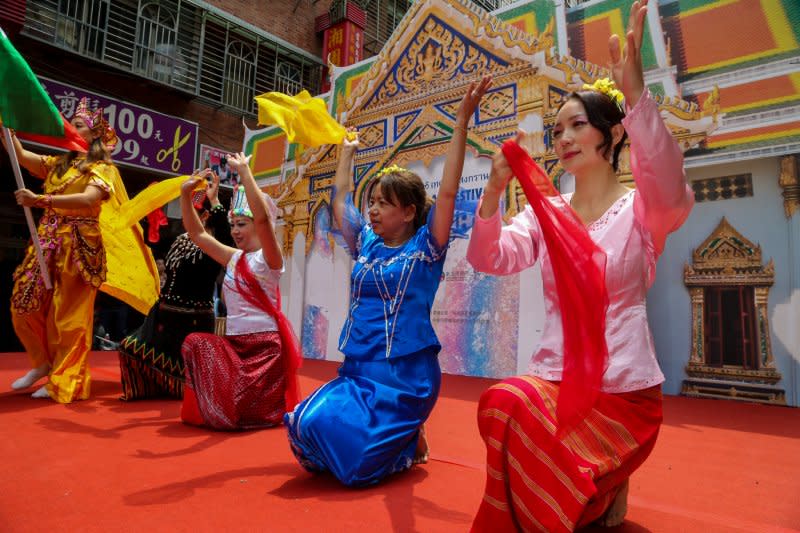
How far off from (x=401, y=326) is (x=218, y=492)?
2.84 feet

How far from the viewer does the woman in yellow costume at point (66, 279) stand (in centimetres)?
335

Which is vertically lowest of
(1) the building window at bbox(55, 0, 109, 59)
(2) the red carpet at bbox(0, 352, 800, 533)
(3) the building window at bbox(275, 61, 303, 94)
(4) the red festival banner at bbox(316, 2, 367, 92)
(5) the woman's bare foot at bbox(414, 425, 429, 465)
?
(2) the red carpet at bbox(0, 352, 800, 533)

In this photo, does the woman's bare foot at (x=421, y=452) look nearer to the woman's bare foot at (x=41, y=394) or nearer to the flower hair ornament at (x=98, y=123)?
the woman's bare foot at (x=41, y=394)

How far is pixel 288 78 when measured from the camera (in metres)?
11.7

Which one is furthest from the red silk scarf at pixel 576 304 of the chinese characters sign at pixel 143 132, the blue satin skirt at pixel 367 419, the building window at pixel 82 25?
the building window at pixel 82 25

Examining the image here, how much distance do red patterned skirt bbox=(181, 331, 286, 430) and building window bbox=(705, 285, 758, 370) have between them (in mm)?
3606

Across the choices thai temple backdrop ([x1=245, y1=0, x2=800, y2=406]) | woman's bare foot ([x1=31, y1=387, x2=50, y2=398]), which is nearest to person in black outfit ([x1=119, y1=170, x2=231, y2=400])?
woman's bare foot ([x1=31, y1=387, x2=50, y2=398])

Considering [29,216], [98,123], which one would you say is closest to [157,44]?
[98,123]

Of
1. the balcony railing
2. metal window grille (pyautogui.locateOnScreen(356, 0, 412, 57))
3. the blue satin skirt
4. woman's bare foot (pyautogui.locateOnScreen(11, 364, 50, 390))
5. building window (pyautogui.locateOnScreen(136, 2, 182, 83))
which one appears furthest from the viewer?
metal window grille (pyautogui.locateOnScreen(356, 0, 412, 57))

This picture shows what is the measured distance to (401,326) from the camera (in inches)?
80.2

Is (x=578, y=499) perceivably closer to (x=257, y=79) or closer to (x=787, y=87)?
(x=787, y=87)

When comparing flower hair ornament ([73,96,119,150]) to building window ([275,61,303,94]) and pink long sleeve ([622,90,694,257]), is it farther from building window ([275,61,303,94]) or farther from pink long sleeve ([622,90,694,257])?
building window ([275,61,303,94])

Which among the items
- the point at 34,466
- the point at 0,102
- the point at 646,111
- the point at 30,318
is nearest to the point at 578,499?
the point at 646,111

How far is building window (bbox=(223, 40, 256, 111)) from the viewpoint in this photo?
418 inches
